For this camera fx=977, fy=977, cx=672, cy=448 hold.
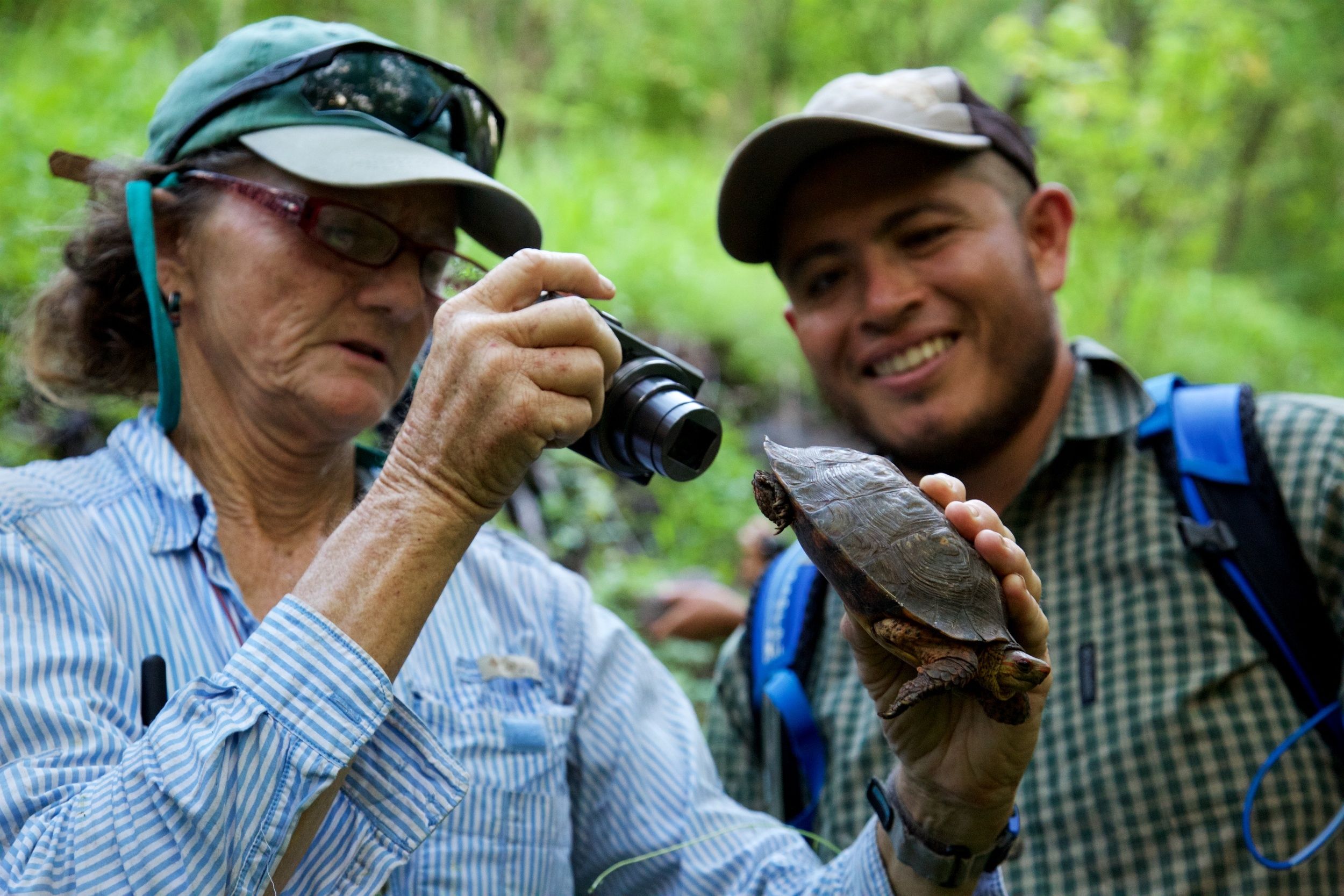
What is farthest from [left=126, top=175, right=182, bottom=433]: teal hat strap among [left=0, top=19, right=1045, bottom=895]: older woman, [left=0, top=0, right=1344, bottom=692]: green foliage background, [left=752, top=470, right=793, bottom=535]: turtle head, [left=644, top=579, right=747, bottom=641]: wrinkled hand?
[left=644, top=579, right=747, bottom=641]: wrinkled hand

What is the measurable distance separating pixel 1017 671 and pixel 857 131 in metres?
1.41

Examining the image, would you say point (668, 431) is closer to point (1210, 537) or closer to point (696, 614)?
point (1210, 537)

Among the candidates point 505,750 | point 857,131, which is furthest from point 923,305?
point 505,750

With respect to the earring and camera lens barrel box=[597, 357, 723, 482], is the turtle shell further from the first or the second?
the earring

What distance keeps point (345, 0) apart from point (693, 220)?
328cm

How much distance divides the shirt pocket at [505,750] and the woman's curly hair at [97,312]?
0.94 metres

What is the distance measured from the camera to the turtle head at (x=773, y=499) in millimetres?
1473

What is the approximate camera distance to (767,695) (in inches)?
87.6

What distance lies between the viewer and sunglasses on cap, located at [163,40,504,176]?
1704mm

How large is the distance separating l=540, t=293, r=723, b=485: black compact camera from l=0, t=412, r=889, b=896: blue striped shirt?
17.5 inches

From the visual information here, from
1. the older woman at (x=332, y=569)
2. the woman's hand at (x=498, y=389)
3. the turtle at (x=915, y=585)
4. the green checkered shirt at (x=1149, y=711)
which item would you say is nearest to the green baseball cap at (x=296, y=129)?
the older woman at (x=332, y=569)

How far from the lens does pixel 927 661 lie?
4.22 feet

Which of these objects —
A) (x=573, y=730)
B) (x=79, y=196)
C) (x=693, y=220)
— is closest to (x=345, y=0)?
(x=693, y=220)

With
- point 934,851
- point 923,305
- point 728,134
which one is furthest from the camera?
point 728,134
